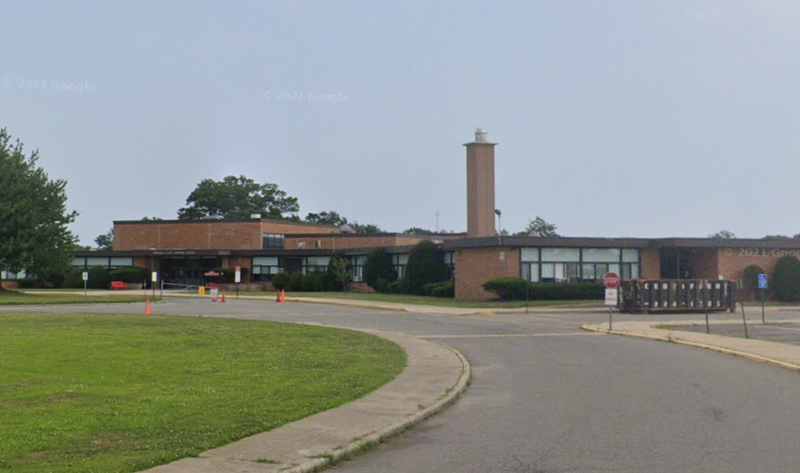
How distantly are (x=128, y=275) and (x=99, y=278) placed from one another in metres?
2.39

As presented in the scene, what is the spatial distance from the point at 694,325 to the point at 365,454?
79.7 ft

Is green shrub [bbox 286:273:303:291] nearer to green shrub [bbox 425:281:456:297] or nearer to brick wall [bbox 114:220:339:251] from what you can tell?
brick wall [bbox 114:220:339:251]

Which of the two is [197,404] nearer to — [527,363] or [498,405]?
[498,405]

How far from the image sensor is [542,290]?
48.1 m

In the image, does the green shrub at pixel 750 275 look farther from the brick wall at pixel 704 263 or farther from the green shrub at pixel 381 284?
the green shrub at pixel 381 284

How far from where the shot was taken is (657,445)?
31.1 ft

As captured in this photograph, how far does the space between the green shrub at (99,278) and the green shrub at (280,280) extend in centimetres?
1492

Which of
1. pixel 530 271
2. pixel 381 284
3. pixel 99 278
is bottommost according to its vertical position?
pixel 381 284

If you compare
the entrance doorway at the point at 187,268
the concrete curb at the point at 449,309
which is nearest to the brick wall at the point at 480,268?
the concrete curb at the point at 449,309

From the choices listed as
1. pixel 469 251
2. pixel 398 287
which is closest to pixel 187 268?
pixel 398 287

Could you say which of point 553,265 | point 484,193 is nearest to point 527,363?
point 553,265

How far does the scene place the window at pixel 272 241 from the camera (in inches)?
3172

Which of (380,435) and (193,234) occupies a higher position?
(193,234)

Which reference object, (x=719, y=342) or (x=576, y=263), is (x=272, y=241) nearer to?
(x=576, y=263)
